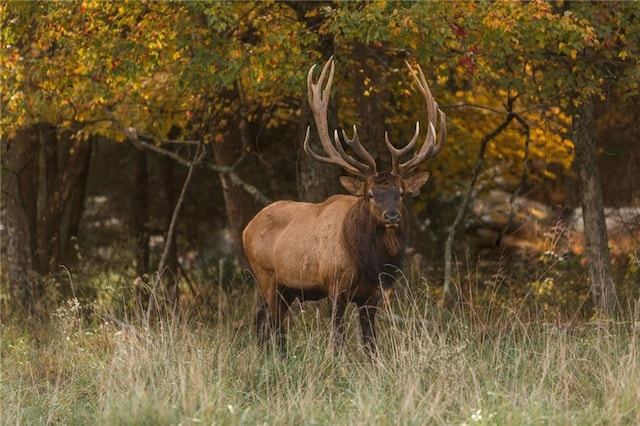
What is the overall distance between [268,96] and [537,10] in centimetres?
435

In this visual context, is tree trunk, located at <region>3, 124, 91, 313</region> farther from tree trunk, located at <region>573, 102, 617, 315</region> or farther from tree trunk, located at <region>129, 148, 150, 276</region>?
tree trunk, located at <region>573, 102, 617, 315</region>

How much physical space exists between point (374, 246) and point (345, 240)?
0.27 metres

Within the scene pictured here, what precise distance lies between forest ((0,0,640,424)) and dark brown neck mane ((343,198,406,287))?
0.43 m

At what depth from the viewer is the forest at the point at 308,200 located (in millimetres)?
8156

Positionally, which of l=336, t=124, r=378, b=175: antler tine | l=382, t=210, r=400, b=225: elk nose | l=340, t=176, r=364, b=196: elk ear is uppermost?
l=336, t=124, r=378, b=175: antler tine

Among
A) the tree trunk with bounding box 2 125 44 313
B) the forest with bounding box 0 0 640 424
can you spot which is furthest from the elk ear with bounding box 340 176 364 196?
the tree trunk with bounding box 2 125 44 313

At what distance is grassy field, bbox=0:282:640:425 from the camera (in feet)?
23.9

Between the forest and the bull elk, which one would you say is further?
the bull elk

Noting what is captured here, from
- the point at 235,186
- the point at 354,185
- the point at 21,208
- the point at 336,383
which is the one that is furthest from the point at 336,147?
the point at 21,208

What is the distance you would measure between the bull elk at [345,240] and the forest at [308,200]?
0.29 meters

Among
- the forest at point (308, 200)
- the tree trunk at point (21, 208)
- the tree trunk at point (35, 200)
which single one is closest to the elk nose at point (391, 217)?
the forest at point (308, 200)

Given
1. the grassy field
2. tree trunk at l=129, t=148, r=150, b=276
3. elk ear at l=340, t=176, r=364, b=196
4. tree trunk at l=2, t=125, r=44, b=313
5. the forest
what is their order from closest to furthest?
the grassy field, the forest, elk ear at l=340, t=176, r=364, b=196, tree trunk at l=2, t=125, r=44, b=313, tree trunk at l=129, t=148, r=150, b=276

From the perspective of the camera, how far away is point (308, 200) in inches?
510

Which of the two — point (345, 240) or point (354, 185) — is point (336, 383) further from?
point (354, 185)
